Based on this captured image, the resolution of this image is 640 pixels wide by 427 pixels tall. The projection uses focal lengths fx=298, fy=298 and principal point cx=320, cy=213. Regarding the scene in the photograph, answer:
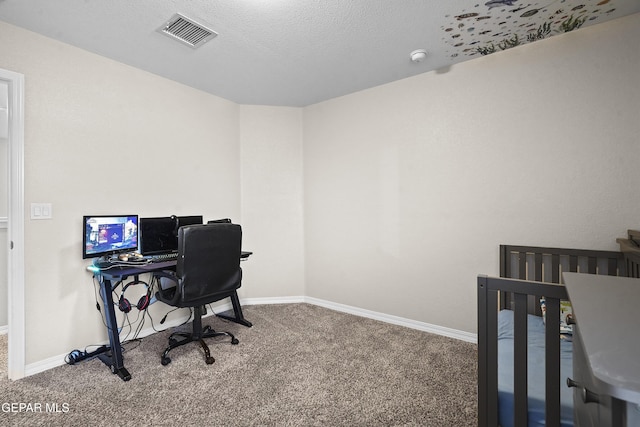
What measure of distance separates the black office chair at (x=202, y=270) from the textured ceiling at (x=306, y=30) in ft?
4.69

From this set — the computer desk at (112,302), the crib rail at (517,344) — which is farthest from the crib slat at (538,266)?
the computer desk at (112,302)

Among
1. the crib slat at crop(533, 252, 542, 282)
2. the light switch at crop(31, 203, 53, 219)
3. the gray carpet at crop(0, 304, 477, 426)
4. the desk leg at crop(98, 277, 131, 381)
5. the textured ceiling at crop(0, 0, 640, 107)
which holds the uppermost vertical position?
the textured ceiling at crop(0, 0, 640, 107)

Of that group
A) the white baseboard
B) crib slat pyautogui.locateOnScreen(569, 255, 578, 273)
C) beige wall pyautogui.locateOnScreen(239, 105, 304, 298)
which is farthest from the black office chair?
crib slat pyautogui.locateOnScreen(569, 255, 578, 273)

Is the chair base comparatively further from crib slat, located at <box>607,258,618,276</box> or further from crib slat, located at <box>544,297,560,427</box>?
crib slat, located at <box>607,258,618,276</box>

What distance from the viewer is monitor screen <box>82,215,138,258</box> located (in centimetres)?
227

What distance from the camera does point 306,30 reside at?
83.6 inches

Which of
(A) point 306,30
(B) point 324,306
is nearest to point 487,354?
(A) point 306,30

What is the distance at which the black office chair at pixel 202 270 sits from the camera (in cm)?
217

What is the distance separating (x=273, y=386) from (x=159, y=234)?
1.68 meters

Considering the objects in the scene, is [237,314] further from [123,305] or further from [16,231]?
[16,231]

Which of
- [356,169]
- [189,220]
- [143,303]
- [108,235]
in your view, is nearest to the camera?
[108,235]

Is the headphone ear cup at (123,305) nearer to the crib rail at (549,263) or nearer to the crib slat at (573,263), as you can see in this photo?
the crib rail at (549,263)

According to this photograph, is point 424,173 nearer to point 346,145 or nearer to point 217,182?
point 346,145

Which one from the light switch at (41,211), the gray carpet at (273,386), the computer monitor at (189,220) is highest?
the light switch at (41,211)
